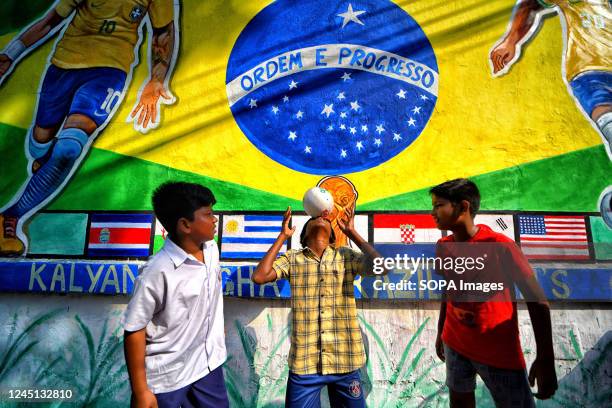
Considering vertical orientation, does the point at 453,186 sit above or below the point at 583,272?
above

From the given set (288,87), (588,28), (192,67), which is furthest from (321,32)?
(588,28)

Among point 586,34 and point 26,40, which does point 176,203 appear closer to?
point 26,40

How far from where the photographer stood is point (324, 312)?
2.54m

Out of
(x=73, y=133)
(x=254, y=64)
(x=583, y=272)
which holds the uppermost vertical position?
(x=254, y=64)

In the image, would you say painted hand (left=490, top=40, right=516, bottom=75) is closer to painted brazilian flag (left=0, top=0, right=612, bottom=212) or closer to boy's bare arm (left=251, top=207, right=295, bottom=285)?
painted brazilian flag (left=0, top=0, right=612, bottom=212)

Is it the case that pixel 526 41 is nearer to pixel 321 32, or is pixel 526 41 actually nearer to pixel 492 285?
pixel 321 32

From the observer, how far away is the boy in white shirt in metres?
1.97

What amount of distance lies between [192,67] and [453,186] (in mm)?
2680

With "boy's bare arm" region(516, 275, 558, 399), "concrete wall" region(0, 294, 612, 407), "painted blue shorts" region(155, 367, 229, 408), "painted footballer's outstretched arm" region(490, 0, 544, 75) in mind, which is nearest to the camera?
"painted blue shorts" region(155, 367, 229, 408)

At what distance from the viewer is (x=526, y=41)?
372 centimetres

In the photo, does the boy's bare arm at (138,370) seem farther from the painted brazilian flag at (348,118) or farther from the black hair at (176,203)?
the painted brazilian flag at (348,118)

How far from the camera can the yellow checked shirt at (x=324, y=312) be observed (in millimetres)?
2463

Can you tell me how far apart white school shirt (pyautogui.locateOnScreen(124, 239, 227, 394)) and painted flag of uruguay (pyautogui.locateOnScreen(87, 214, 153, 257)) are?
5.45 ft

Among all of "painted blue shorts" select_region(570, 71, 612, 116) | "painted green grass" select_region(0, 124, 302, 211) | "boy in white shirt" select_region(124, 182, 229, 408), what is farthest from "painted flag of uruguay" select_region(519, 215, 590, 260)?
"boy in white shirt" select_region(124, 182, 229, 408)
